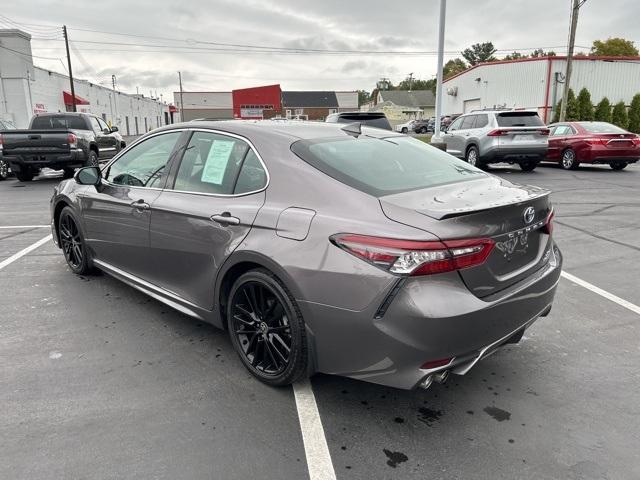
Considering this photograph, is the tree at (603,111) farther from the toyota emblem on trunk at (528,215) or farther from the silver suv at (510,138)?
the toyota emblem on trunk at (528,215)

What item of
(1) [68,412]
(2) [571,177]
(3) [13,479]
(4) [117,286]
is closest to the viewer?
(3) [13,479]

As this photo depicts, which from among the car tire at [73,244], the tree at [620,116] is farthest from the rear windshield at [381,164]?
the tree at [620,116]

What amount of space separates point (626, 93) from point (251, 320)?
124 feet

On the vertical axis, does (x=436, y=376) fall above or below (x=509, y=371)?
above

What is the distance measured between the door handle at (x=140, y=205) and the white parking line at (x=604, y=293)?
4056 mm

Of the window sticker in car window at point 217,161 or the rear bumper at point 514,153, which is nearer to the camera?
the window sticker in car window at point 217,161

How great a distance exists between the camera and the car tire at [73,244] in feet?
16.3

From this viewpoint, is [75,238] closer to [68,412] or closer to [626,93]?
[68,412]

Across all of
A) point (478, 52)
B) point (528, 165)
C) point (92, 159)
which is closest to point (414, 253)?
point (92, 159)

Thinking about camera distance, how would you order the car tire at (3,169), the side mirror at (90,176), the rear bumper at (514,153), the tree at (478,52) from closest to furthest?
the side mirror at (90,176) < the rear bumper at (514,153) < the car tire at (3,169) < the tree at (478,52)

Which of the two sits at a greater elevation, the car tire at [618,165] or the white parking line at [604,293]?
the car tire at [618,165]

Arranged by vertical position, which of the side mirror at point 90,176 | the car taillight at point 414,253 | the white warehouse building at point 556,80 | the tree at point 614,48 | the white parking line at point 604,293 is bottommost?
the white parking line at point 604,293

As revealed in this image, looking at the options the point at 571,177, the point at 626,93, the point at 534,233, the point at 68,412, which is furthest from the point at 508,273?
the point at 626,93

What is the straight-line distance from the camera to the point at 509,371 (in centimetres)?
331
